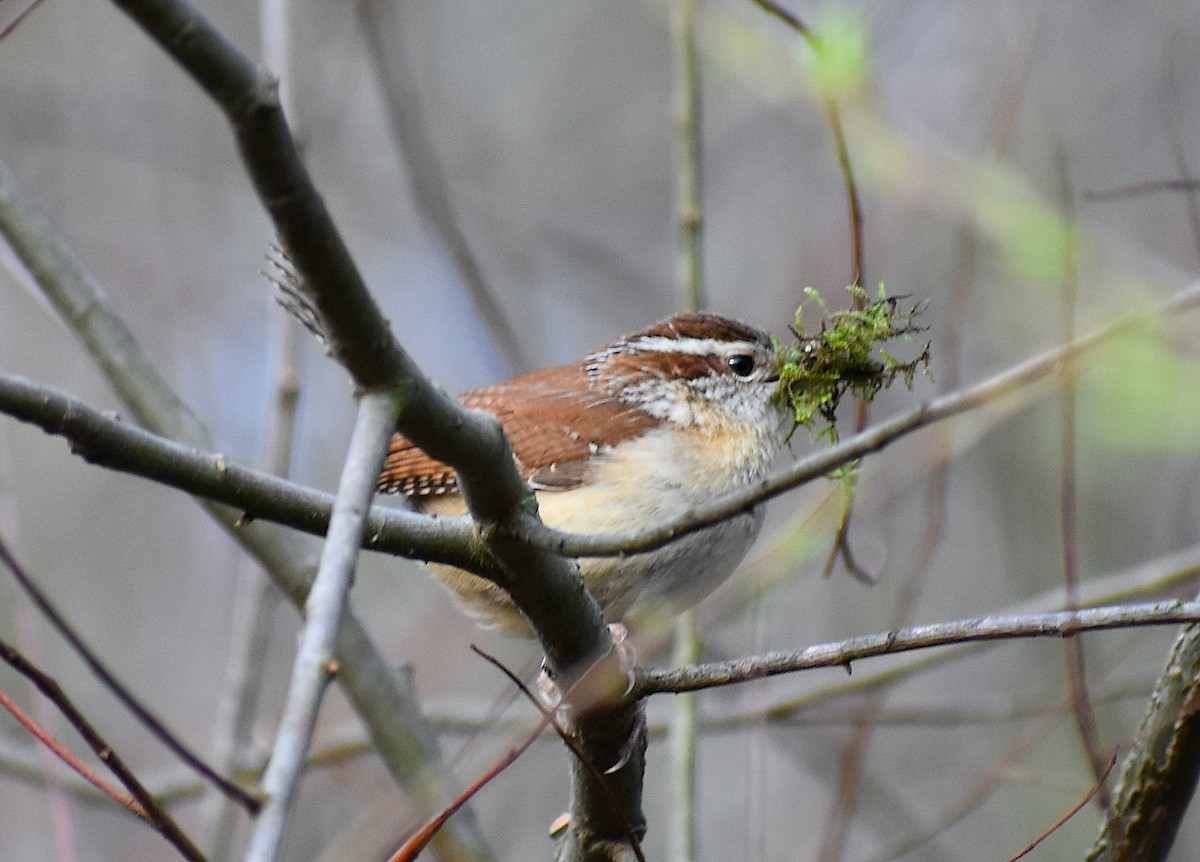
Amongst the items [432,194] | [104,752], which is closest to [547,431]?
[432,194]

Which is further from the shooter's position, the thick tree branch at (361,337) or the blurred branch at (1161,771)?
the blurred branch at (1161,771)

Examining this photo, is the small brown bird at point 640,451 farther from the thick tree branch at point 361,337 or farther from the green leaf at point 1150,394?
the green leaf at point 1150,394

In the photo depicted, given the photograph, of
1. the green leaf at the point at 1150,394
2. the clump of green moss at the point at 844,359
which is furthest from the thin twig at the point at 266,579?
the green leaf at the point at 1150,394

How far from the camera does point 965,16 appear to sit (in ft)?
27.1

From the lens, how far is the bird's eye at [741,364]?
4.22 metres

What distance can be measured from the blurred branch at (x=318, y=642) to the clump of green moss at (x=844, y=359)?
1.52m

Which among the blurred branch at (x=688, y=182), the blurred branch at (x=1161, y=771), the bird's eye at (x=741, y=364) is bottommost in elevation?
the blurred branch at (x=1161, y=771)

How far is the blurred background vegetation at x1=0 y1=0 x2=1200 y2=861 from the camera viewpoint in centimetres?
641

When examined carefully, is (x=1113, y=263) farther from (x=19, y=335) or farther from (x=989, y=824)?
(x=19, y=335)

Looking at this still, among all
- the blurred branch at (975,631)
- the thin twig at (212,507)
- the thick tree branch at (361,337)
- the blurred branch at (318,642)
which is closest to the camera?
the blurred branch at (318,642)

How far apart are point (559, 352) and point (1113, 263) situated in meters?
3.55

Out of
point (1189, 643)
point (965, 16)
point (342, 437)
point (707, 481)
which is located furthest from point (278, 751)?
point (965, 16)

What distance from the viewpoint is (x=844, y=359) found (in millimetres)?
3205

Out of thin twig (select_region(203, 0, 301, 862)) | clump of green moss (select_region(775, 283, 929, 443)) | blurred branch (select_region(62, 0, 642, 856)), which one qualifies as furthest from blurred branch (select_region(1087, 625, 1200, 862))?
thin twig (select_region(203, 0, 301, 862))
